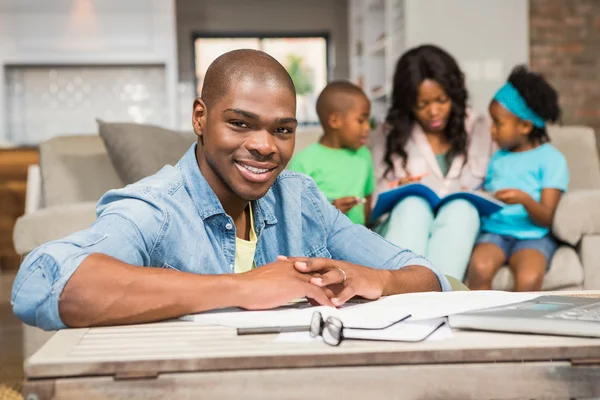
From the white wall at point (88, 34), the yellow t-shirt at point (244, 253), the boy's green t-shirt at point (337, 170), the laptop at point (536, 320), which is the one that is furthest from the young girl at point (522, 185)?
the white wall at point (88, 34)

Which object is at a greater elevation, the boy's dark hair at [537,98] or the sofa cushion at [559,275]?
the boy's dark hair at [537,98]

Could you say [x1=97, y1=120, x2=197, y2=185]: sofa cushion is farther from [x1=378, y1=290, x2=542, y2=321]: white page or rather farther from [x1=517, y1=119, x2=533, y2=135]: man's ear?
[x1=378, y1=290, x2=542, y2=321]: white page

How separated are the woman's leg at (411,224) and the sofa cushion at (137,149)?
72 centimetres

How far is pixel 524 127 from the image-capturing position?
266cm

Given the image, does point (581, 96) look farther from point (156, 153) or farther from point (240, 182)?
point (240, 182)

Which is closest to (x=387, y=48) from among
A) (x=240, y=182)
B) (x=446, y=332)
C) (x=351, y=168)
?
(x=351, y=168)

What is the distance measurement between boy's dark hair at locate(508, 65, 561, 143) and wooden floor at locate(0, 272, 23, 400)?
1.89 metres

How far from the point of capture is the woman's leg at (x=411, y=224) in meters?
2.25

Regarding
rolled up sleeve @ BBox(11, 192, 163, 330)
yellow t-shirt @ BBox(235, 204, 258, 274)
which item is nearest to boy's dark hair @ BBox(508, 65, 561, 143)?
yellow t-shirt @ BBox(235, 204, 258, 274)

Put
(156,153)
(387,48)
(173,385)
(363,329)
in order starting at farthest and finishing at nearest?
(387,48) < (156,153) < (363,329) < (173,385)

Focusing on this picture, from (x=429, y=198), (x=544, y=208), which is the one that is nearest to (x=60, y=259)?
(x=429, y=198)

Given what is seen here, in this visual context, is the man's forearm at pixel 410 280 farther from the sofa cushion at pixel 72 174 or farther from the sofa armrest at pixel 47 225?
the sofa cushion at pixel 72 174

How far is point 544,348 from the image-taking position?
771 mm

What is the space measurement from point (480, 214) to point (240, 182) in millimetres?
1415
